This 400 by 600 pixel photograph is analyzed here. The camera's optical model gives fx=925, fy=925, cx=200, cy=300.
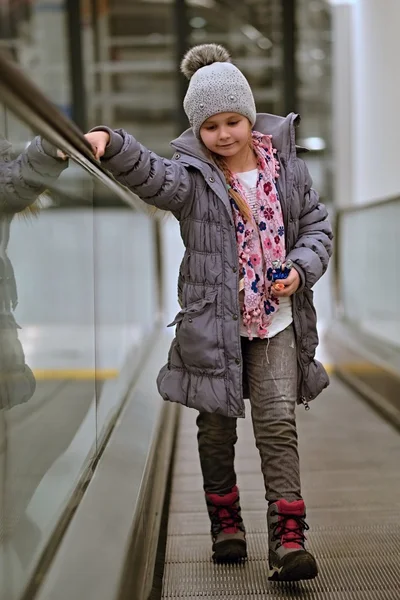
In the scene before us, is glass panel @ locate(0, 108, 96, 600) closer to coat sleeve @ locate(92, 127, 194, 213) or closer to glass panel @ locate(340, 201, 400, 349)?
coat sleeve @ locate(92, 127, 194, 213)

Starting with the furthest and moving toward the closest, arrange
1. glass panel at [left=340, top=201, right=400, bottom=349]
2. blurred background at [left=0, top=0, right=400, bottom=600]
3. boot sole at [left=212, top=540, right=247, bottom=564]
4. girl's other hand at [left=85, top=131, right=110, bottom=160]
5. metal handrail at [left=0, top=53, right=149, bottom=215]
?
glass panel at [left=340, top=201, right=400, bottom=349] → boot sole at [left=212, top=540, right=247, bottom=564] → girl's other hand at [left=85, top=131, right=110, bottom=160] → blurred background at [left=0, top=0, right=400, bottom=600] → metal handrail at [left=0, top=53, right=149, bottom=215]

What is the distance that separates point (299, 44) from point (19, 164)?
9.42m

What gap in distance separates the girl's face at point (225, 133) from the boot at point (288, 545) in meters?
1.01

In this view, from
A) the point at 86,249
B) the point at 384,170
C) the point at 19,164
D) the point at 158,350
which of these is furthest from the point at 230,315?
the point at 384,170

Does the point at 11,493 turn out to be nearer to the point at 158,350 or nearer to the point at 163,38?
the point at 158,350

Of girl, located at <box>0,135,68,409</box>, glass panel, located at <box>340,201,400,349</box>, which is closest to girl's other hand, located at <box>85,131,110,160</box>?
girl, located at <box>0,135,68,409</box>

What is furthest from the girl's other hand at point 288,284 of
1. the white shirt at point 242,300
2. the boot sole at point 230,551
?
the boot sole at point 230,551

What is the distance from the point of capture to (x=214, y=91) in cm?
262

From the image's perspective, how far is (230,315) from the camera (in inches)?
102

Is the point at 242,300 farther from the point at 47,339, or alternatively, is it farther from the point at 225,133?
the point at 47,339

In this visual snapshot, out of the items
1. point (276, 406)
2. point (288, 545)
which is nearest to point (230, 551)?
point (288, 545)

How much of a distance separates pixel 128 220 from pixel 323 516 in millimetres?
2748

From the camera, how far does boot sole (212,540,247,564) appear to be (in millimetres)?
2832

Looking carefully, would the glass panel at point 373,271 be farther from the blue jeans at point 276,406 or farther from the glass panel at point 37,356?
the blue jeans at point 276,406
